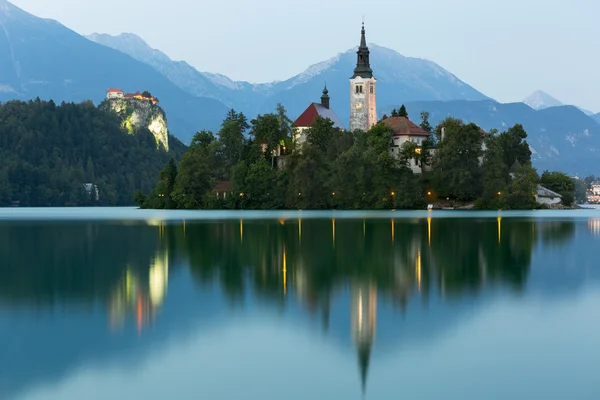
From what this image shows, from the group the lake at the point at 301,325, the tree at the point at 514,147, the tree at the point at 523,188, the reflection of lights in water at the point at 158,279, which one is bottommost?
the lake at the point at 301,325

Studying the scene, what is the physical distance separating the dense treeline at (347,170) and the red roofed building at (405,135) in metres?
1.66

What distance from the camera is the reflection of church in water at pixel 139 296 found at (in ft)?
74.1

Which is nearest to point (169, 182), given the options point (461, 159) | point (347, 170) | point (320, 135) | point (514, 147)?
point (320, 135)

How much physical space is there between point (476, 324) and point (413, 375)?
608 cm

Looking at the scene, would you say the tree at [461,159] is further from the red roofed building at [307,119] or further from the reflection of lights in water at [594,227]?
the reflection of lights in water at [594,227]

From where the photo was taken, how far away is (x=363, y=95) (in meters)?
157

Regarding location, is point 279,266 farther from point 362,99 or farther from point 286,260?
point 362,99

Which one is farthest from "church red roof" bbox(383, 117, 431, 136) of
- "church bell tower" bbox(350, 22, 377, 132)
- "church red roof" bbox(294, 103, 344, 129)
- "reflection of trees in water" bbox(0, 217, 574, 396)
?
"reflection of trees in water" bbox(0, 217, 574, 396)

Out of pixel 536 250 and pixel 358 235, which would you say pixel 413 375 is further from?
pixel 358 235

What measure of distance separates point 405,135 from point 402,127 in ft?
5.24

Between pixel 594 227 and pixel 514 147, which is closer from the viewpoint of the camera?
pixel 594 227

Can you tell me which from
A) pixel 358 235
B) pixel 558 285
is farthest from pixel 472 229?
pixel 558 285

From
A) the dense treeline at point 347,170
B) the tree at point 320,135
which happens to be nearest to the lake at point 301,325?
the dense treeline at point 347,170

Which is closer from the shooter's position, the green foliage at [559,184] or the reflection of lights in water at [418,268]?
the reflection of lights in water at [418,268]
